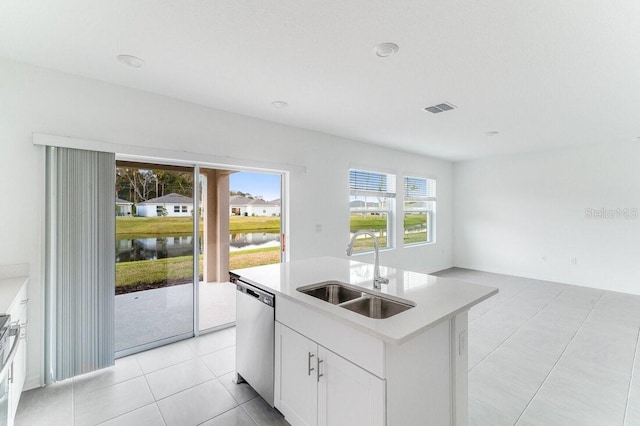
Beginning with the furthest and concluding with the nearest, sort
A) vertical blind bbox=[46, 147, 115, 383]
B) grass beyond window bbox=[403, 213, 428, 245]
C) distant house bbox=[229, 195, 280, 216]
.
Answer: grass beyond window bbox=[403, 213, 428, 245] < distant house bbox=[229, 195, 280, 216] < vertical blind bbox=[46, 147, 115, 383]

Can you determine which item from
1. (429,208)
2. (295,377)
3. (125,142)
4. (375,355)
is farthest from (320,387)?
(429,208)

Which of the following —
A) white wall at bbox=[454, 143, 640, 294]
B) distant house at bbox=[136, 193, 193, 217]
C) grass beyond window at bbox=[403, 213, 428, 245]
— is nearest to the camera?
distant house at bbox=[136, 193, 193, 217]

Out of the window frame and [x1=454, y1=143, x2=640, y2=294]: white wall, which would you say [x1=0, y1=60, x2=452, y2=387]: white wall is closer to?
the window frame

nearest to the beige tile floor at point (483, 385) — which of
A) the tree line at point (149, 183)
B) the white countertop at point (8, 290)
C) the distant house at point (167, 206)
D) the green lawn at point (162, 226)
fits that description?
the white countertop at point (8, 290)

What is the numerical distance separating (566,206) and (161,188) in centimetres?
682

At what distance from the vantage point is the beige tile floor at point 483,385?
6.67ft

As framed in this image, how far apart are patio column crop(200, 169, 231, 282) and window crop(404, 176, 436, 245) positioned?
3827 millimetres

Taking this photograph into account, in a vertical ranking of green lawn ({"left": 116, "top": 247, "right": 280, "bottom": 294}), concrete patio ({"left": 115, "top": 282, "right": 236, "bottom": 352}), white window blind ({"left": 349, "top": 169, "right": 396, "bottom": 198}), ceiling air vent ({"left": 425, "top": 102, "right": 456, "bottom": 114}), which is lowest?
concrete patio ({"left": 115, "top": 282, "right": 236, "bottom": 352})

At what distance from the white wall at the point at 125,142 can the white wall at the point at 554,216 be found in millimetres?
3602

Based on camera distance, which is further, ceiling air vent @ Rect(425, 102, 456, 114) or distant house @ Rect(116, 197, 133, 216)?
ceiling air vent @ Rect(425, 102, 456, 114)

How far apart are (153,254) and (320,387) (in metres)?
2.38

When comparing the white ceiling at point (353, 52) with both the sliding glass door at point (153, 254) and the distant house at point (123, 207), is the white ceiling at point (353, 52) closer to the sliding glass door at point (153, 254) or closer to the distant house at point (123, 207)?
the sliding glass door at point (153, 254)

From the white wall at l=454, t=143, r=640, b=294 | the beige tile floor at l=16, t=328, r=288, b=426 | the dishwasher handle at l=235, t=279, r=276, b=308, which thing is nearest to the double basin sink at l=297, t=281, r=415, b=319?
the dishwasher handle at l=235, t=279, r=276, b=308

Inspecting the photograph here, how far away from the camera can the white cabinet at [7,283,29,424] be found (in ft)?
5.62
